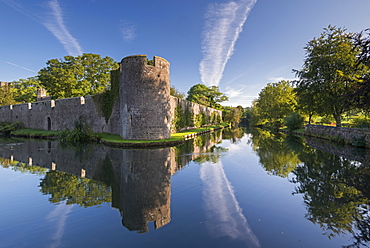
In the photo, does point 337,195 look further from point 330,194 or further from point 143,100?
point 143,100

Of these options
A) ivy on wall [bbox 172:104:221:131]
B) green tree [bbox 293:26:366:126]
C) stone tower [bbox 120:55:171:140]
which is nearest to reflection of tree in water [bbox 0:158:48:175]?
stone tower [bbox 120:55:171:140]

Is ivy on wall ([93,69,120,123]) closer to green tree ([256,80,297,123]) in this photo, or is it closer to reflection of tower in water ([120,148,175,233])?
reflection of tower in water ([120,148,175,233])

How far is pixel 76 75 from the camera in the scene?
108 ft

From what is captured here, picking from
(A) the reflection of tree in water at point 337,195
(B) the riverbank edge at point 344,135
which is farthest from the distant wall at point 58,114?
(B) the riverbank edge at point 344,135

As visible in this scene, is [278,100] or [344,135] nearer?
[344,135]

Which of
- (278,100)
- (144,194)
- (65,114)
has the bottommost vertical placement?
(144,194)

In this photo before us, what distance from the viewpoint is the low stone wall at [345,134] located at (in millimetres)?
13203

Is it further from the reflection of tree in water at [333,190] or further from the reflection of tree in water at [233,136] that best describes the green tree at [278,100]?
the reflection of tree in water at [333,190]

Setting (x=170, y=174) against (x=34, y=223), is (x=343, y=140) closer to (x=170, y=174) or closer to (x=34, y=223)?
(x=170, y=174)

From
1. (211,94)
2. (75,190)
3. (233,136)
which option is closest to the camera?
(75,190)

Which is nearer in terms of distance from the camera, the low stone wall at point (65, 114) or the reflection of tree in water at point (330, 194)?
the reflection of tree in water at point (330, 194)

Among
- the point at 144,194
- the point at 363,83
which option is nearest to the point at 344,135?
the point at 363,83

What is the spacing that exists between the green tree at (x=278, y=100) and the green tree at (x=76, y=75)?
33152 mm

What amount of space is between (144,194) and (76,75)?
35.0 metres
